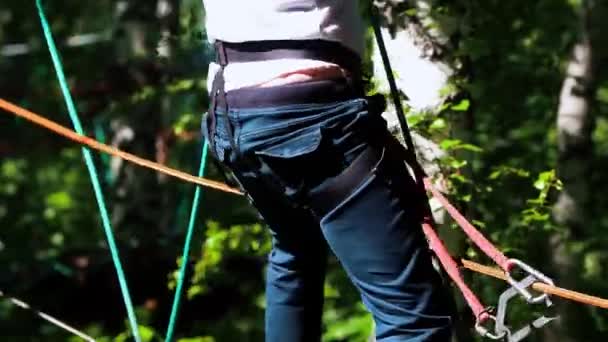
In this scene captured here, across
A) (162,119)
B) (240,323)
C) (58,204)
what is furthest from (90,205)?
(240,323)

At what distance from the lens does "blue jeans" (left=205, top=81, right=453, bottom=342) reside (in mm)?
1940

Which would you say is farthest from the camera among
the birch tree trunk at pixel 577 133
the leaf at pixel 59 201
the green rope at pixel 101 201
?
the leaf at pixel 59 201

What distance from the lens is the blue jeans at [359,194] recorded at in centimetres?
194

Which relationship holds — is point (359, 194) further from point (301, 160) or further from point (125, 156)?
point (125, 156)

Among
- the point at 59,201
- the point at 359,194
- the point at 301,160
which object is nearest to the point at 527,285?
the point at 359,194

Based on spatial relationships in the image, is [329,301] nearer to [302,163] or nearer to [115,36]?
[302,163]

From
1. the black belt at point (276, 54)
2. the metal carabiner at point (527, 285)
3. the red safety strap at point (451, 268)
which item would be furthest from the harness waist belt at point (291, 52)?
the metal carabiner at point (527, 285)

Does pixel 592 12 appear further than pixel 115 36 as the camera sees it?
No

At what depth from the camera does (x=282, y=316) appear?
93.3 inches

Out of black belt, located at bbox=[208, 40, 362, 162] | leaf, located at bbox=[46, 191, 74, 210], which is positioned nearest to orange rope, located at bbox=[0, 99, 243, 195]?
black belt, located at bbox=[208, 40, 362, 162]

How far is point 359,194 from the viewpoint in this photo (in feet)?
6.40

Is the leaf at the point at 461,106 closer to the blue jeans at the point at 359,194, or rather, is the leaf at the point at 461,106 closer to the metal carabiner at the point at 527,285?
the blue jeans at the point at 359,194

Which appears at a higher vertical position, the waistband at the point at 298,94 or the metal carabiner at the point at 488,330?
the waistband at the point at 298,94

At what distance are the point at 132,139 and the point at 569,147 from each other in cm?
269
